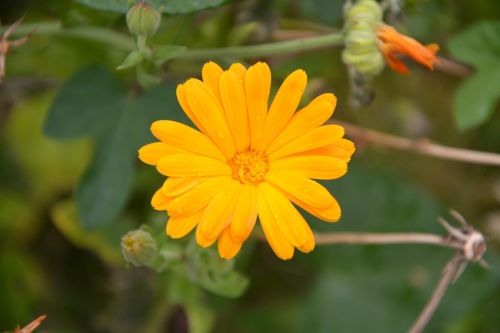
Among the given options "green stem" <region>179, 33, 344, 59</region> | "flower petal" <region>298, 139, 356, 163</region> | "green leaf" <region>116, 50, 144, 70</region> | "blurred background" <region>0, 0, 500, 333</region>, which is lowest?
"blurred background" <region>0, 0, 500, 333</region>

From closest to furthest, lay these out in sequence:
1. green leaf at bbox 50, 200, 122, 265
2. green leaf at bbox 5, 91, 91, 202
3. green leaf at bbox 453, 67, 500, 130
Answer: green leaf at bbox 453, 67, 500, 130
green leaf at bbox 50, 200, 122, 265
green leaf at bbox 5, 91, 91, 202

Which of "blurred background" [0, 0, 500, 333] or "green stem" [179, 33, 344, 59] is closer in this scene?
"green stem" [179, 33, 344, 59]

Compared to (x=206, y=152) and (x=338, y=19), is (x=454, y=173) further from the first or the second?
(x=206, y=152)

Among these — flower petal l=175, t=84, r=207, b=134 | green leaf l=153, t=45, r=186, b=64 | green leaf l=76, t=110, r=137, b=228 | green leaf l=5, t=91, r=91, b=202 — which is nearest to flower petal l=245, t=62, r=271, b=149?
flower petal l=175, t=84, r=207, b=134

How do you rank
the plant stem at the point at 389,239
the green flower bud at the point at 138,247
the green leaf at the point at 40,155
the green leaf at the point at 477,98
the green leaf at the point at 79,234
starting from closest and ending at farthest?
the green flower bud at the point at 138,247 < the plant stem at the point at 389,239 < the green leaf at the point at 477,98 < the green leaf at the point at 79,234 < the green leaf at the point at 40,155

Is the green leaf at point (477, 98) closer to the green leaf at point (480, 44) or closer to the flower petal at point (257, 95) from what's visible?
the green leaf at point (480, 44)

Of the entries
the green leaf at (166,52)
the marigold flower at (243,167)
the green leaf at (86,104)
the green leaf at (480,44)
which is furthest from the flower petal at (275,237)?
the green leaf at (480,44)

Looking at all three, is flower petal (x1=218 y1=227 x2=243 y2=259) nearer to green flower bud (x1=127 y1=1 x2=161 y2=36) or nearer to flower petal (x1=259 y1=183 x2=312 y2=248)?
flower petal (x1=259 y1=183 x2=312 y2=248)
